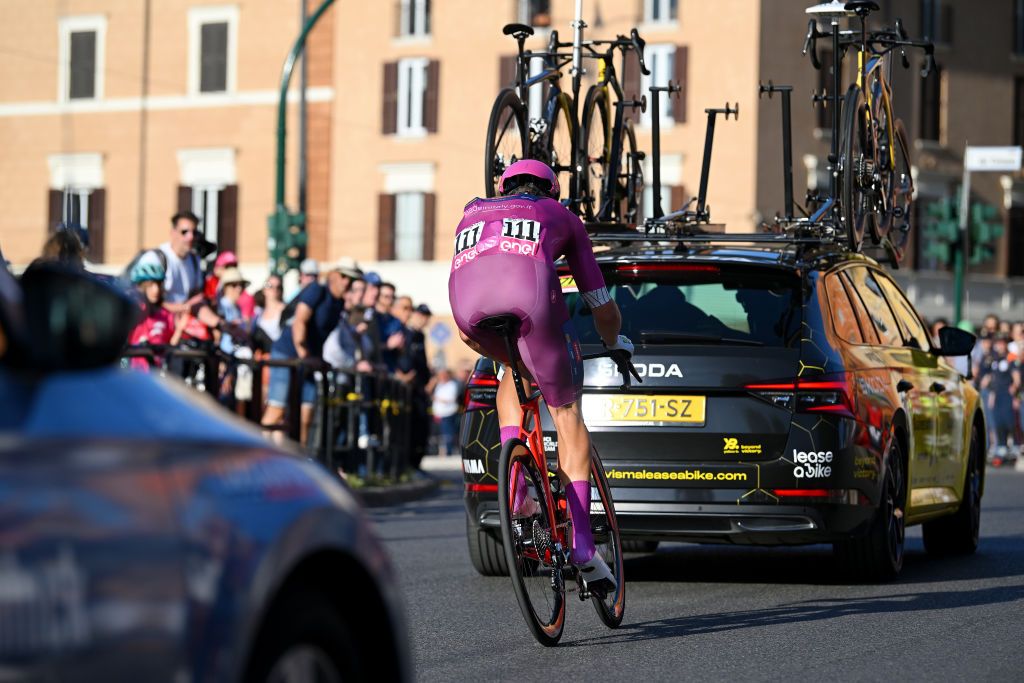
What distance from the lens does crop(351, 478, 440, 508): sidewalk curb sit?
17.2 metres

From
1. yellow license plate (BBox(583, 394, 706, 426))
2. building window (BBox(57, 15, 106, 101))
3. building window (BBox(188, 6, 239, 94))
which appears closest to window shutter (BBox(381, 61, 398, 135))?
building window (BBox(188, 6, 239, 94))

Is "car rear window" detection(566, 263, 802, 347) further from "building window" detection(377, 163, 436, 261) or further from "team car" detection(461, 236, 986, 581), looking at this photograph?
"building window" detection(377, 163, 436, 261)

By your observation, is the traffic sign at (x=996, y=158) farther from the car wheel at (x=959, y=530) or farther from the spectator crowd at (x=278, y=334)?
the car wheel at (x=959, y=530)

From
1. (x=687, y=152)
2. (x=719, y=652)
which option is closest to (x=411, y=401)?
(x=719, y=652)

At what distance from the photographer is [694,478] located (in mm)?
9344

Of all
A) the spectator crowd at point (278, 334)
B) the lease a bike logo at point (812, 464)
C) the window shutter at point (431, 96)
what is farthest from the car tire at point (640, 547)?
the window shutter at point (431, 96)

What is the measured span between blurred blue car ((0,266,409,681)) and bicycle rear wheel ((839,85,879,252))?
8.77 meters

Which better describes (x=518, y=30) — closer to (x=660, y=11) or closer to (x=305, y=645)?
(x=305, y=645)

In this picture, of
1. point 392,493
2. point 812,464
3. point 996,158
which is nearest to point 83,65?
point 996,158

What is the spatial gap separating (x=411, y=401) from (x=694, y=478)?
38.3 ft

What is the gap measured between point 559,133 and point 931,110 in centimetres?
4411

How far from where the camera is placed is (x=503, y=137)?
40.5 ft

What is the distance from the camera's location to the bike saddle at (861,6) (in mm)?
13406

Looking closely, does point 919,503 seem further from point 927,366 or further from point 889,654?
point 889,654
